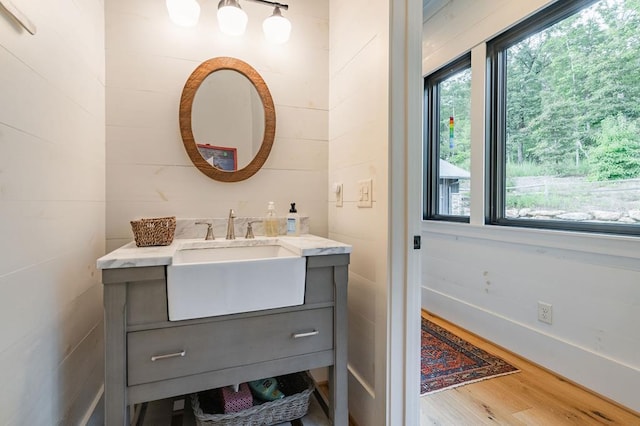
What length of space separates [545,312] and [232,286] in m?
1.94

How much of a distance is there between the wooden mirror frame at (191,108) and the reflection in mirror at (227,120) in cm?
2

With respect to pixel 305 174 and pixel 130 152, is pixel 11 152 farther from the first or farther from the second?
pixel 305 174

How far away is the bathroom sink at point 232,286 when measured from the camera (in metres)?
0.95

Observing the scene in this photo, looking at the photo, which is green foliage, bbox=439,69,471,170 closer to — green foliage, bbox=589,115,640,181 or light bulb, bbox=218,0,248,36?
green foliage, bbox=589,115,640,181

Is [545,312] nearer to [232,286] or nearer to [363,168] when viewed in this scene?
[363,168]

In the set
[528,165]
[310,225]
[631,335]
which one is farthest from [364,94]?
[631,335]

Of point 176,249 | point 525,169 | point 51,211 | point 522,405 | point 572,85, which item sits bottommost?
point 522,405

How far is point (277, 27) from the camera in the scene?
151 centimetres

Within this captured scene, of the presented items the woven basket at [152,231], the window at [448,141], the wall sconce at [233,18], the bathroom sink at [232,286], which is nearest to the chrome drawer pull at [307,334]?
the bathroom sink at [232,286]

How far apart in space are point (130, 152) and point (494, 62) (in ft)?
8.21

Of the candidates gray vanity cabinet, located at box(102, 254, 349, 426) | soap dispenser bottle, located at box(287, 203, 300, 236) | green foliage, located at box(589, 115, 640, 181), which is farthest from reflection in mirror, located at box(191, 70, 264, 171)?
green foliage, located at box(589, 115, 640, 181)

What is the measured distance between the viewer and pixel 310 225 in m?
1.71

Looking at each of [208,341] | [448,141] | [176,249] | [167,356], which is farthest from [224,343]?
[448,141]

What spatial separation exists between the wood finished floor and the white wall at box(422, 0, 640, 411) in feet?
0.31
